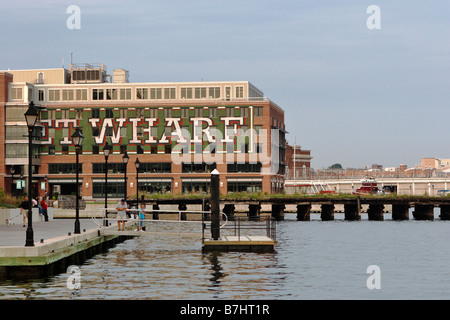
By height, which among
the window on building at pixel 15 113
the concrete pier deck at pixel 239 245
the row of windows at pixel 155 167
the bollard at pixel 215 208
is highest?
the window on building at pixel 15 113

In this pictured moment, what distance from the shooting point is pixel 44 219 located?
62188 millimetres

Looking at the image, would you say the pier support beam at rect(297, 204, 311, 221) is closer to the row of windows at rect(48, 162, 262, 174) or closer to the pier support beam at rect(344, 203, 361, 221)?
the pier support beam at rect(344, 203, 361, 221)

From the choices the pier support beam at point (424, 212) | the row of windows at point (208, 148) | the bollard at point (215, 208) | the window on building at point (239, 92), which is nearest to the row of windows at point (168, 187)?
the row of windows at point (208, 148)

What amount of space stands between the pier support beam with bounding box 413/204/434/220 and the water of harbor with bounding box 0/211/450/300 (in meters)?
60.7

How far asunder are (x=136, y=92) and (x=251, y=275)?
113452 millimetres

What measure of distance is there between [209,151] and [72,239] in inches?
3933

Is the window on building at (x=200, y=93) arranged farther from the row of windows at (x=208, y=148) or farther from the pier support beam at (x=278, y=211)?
the pier support beam at (x=278, y=211)

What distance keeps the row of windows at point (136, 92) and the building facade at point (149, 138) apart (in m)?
0.19

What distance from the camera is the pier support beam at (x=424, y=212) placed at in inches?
4350

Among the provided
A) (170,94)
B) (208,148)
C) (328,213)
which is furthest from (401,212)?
(170,94)

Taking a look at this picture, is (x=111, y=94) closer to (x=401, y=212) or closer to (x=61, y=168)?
(x=61, y=168)
